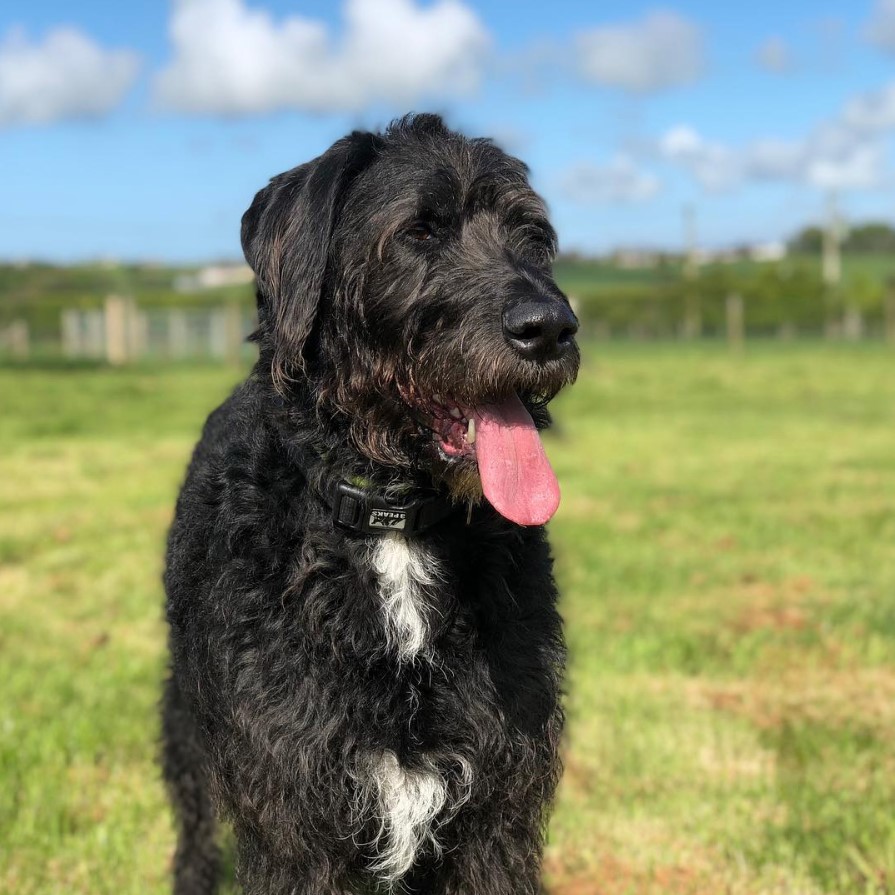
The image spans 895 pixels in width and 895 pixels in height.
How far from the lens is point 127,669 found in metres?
6.27

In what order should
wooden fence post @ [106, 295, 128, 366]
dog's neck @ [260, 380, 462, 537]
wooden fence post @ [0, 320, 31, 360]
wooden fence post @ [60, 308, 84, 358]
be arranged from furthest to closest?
wooden fence post @ [0, 320, 31, 360] → wooden fence post @ [60, 308, 84, 358] → wooden fence post @ [106, 295, 128, 366] → dog's neck @ [260, 380, 462, 537]

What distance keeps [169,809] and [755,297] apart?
54.8 meters

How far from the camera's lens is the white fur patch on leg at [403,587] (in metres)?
2.94

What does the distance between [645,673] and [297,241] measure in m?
4.11

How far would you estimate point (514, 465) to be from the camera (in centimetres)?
290

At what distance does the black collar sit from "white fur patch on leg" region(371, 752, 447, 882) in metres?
0.60

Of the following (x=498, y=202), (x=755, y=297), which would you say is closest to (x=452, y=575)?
(x=498, y=202)

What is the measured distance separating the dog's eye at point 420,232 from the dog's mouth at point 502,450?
1.52 feet

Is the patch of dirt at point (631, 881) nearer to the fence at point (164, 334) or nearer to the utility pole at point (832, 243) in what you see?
the fence at point (164, 334)

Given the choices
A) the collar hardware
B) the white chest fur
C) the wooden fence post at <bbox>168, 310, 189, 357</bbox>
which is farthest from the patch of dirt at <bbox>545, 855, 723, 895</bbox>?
the wooden fence post at <bbox>168, 310, 189, 357</bbox>

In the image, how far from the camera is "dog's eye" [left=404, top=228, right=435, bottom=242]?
3.05 metres

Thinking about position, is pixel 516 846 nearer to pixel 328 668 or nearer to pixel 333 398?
pixel 328 668

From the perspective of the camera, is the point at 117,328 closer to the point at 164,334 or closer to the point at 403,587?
the point at 164,334

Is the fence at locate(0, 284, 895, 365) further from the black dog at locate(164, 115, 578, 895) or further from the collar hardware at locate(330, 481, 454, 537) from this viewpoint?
the collar hardware at locate(330, 481, 454, 537)
